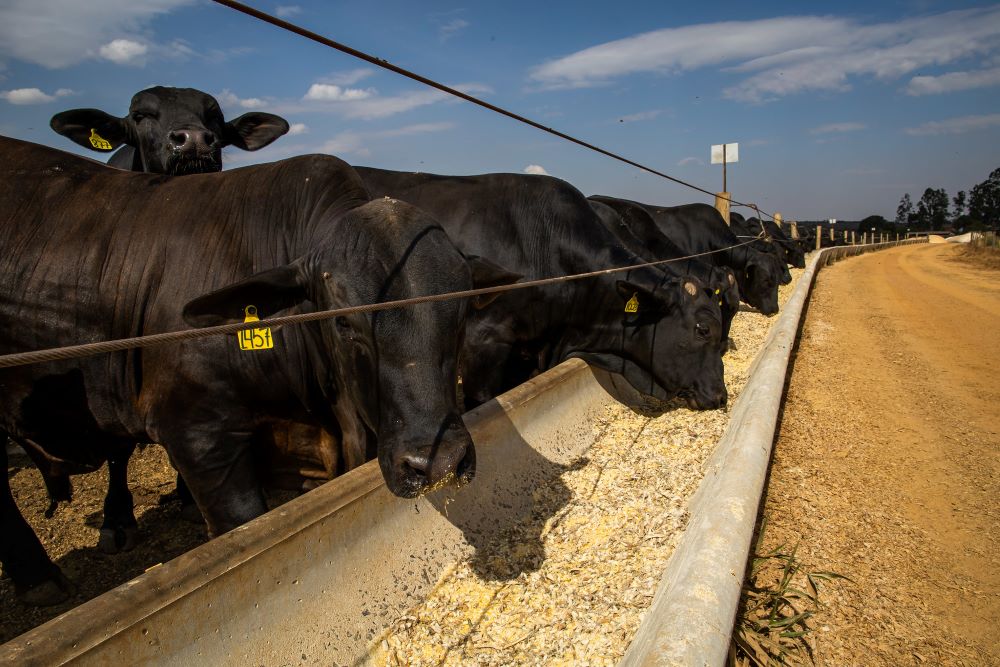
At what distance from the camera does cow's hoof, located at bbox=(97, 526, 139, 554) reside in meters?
3.74

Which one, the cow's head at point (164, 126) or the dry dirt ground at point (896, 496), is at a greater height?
the cow's head at point (164, 126)

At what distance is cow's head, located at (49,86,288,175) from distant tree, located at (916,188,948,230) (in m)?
118

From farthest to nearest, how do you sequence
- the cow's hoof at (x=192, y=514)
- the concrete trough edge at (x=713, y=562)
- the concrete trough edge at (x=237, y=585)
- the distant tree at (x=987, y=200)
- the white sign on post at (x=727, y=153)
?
the distant tree at (x=987, y=200) < the white sign on post at (x=727, y=153) < the cow's hoof at (x=192, y=514) < the concrete trough edge at (x=713, y=562) < the concrete trough edge at (x=237, y=585)

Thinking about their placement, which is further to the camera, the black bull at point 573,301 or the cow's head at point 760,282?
the cow's head at point 760,282

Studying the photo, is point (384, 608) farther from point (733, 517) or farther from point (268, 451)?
point (733, 517)

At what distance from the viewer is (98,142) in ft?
18.2

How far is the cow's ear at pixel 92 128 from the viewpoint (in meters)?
5.27

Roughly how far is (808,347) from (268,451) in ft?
25.7

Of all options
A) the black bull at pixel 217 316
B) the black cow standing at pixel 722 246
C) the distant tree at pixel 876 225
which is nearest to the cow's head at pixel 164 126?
the black bull at pixel 217 316

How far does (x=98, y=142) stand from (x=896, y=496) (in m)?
6.84

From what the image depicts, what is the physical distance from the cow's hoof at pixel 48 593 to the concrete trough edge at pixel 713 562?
2.90 m

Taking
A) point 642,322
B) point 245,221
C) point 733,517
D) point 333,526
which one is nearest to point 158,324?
point 245,221

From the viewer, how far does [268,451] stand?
2.95 m

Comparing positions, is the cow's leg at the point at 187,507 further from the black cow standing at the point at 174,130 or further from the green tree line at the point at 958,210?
the green tree line at the point at 958,210
